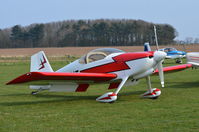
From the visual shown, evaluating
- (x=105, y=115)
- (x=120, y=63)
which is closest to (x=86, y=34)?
(x=120, y=63)

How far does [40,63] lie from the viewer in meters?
10.8

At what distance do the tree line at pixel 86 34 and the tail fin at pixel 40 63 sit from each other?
66.3 m

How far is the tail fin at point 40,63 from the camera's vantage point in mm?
10742

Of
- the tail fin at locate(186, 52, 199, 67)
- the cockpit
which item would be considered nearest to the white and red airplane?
the cockpit

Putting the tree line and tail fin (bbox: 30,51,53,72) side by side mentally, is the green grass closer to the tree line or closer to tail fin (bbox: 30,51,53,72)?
tail fin (bbox: 30,51,53,72)

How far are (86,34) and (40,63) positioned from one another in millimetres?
79922

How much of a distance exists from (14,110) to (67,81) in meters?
1.61

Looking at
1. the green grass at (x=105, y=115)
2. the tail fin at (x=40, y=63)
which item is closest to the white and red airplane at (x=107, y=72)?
the green grass at (x=105, y=115)

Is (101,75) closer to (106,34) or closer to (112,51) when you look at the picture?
(112,51)

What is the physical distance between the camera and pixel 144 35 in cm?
8275

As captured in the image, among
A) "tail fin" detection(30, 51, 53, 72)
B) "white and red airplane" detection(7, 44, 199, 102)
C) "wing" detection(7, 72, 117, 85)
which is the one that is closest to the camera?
"wing" detection(7, 72, 117, 85)

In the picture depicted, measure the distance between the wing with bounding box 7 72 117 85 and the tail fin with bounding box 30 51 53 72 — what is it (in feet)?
5.70

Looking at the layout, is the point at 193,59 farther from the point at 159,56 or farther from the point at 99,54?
the point at 99,54

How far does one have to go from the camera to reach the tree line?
83.4 metres
